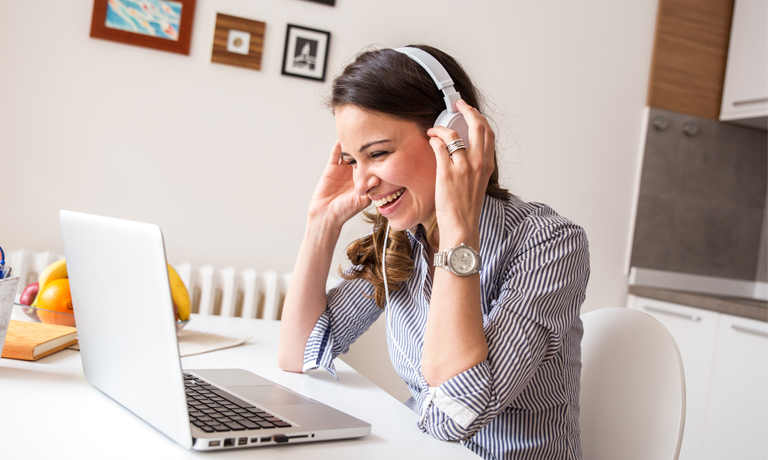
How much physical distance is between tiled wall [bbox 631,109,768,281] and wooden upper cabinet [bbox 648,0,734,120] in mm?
69

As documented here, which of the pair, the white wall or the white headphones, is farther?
the white wall

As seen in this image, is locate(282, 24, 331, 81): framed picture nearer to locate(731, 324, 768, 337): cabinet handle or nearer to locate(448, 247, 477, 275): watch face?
locate(448, 247, 477, 275): watch face

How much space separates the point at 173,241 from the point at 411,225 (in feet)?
4.61

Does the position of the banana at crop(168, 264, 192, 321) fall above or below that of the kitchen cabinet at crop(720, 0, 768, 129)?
below

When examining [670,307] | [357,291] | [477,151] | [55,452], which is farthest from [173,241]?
[670,307]

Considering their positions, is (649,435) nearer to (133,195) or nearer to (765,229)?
(133,195)

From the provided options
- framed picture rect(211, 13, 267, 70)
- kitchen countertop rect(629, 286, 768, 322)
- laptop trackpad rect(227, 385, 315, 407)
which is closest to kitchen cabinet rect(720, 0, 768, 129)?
kitchen countertop rect(629, 286, 768, 322)

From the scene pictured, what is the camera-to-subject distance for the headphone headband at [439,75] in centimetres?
103

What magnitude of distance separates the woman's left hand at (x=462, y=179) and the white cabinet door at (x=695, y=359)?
1.78 metres

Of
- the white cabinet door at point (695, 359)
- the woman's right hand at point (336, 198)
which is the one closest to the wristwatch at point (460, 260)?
the woman's right hand at point (336, 198)

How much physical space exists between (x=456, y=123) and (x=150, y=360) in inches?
23.8

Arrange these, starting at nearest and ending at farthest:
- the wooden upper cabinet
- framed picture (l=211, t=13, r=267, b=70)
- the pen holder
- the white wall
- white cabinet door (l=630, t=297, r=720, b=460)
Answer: the pen holder, the white wall, framed picture (l=211, t=13, r=267, b=70), white cabinet door (l=630, t=297, r=720, b=460), the wooden upper cabinet

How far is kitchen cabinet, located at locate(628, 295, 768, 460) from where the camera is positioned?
2150 millimetres

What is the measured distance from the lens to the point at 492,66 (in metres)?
2.58
